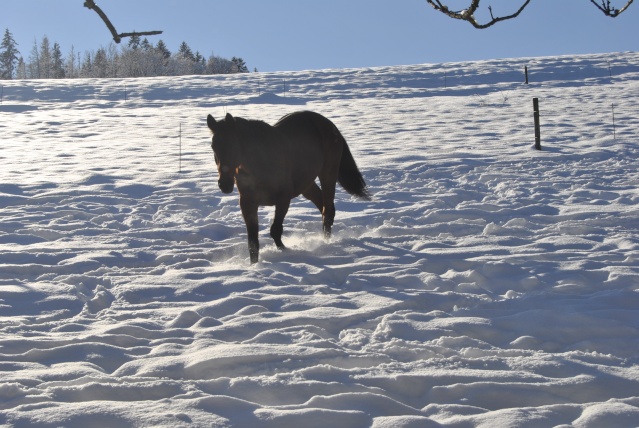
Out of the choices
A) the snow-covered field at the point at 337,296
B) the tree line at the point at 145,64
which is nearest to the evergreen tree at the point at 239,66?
the tree line at the point at 145,64

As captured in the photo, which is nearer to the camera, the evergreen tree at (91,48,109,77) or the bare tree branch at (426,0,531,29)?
the bare tree branch at (426,0,531,29)

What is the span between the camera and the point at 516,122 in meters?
18.1

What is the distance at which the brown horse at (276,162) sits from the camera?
6281 mm

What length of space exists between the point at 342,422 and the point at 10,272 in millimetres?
4305

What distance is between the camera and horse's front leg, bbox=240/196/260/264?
6.69 m

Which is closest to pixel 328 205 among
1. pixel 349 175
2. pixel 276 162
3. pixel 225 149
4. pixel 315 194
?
pixel 315 194

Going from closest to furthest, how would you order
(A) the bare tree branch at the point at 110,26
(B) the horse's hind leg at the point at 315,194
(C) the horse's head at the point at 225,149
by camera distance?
(A) the bare tree branch at the point at 110,26
(C) the horse's head at the point at 225,149
(B) the horse's hind leg at the point at 315,194

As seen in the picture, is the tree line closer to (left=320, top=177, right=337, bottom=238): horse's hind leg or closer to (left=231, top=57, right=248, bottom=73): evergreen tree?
(left=231, top=57, right=248, bottom=73): evergreen tree

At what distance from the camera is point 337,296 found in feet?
17.8

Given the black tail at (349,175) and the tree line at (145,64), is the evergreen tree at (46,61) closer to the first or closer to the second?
the tree line at (145,64)

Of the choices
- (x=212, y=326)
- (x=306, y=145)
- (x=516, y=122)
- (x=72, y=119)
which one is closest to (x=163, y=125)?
(x=72, y=119)

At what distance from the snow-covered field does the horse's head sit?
0.81 meters

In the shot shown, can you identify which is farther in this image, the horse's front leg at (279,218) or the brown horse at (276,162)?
the horse's front leg at (279,218)

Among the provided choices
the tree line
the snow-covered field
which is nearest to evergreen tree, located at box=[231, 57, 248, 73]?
the tree line
